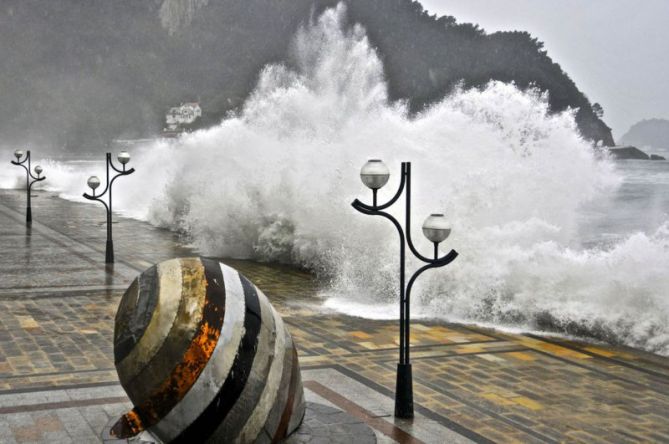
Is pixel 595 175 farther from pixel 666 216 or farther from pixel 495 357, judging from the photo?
pixel 666 216

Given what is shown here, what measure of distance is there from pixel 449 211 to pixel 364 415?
7618mm

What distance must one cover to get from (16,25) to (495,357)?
147 metres

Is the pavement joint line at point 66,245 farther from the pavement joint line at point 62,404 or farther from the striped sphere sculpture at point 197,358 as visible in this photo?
the striped sphere sculpture at point 197,358

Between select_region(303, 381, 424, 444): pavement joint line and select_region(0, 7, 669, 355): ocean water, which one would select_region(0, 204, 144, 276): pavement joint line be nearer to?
select_region(0, 7, 669, 355): ocean water

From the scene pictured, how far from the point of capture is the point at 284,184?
765 inches

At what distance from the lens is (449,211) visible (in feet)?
47.5

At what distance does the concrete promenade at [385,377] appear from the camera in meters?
7.05

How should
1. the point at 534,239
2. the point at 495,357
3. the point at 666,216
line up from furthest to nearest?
the point at 666,216 → the point at 534,239 → the point at 495,357

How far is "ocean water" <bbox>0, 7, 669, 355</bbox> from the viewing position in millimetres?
11945

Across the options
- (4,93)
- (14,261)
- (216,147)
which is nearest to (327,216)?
(14,261)

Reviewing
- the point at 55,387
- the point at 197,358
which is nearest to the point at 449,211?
the point at 55,387

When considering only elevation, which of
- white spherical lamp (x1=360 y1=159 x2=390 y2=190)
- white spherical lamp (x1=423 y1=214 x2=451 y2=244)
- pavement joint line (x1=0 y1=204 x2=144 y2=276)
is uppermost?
white spherical lamp (x1=360 y1=159 x2=390 y2=190)

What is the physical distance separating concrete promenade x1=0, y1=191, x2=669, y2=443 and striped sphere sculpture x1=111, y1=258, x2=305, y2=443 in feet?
2.85

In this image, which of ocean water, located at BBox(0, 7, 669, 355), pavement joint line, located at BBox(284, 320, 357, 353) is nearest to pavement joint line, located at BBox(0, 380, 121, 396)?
pavement joint line, located at BBox(284, 320, 357, 353)
